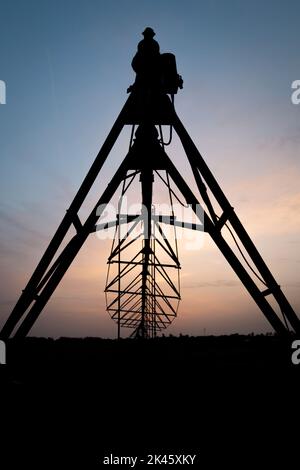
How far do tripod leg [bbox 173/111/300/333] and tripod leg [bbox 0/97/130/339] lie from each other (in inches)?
39.6

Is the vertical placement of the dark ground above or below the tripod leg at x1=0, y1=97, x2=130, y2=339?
below

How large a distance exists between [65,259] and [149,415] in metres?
2.28

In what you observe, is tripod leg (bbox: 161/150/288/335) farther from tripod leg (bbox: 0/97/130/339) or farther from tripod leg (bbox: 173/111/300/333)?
tripod leg (bbox: 0/97/130/339)

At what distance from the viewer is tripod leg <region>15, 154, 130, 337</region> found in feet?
14.5

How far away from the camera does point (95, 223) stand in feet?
15.3

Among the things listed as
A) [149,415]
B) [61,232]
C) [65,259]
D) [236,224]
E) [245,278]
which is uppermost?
[236,224]

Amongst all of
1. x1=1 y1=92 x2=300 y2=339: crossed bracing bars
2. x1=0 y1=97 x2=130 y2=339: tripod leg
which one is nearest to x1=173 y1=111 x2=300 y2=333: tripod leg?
x1=1 y1=92 x2=300 y2=339: crossed bracing bars

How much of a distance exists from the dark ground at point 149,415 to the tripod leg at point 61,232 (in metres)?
0.41

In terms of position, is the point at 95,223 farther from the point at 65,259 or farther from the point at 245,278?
the point at 245,278

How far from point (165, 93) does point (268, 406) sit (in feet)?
15.4

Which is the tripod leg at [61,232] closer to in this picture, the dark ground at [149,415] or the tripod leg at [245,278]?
the dark ground at [149,415]

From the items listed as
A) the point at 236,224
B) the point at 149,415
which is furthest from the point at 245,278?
the point at 149,415

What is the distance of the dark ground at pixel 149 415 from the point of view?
8.66ft
